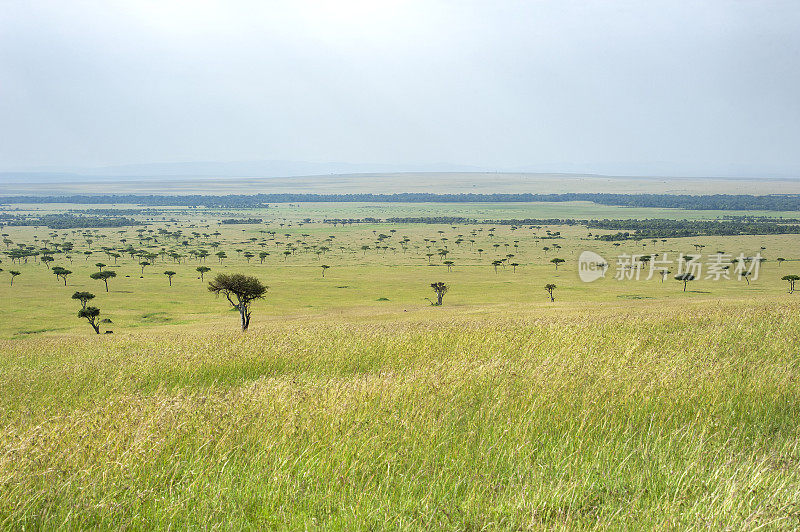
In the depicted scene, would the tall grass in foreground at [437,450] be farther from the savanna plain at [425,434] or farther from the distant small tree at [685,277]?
the distant small tree at [685,277]

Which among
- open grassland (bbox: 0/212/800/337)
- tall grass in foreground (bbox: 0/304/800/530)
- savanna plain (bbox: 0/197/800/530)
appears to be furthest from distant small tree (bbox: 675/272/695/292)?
tall grass in foreground (bbox: 0/304/800/530)

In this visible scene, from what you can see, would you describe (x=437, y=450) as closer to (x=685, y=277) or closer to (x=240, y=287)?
(x=240, y=287)

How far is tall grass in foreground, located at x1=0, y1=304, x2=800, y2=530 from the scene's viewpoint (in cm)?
414

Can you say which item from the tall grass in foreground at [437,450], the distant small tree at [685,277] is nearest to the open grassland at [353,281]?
the distant small tree at [685,277]

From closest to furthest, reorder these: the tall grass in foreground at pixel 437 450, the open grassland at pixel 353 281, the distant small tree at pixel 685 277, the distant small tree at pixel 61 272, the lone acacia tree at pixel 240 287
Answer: the tall grass in foreground at pixel 437 450, the lone acacia tree at pixel 240 287, the open grassland at pixel 353 281, the distant small tree at pixel 685 277, the distant small tree at pixel 61 272

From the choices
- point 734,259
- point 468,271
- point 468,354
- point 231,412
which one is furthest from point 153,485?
point 734,259

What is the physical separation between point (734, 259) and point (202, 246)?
475ft

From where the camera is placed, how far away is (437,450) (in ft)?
17.0

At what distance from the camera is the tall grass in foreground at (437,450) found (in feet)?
13.6

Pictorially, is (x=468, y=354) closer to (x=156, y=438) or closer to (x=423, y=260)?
(x=156, y=438)

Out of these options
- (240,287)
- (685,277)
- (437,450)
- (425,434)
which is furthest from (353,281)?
(437,450)

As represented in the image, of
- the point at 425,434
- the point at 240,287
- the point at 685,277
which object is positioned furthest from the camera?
the point at 685,277

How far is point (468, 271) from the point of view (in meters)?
119

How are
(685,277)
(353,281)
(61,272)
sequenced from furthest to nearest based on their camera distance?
(353,281) < (61,272) < (685,277)
